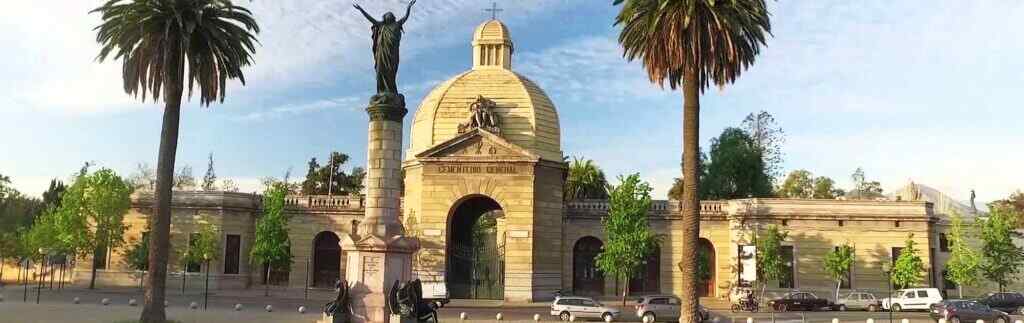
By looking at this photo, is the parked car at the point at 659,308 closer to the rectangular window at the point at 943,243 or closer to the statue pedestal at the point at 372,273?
the statue pedestal at the point at 372,273

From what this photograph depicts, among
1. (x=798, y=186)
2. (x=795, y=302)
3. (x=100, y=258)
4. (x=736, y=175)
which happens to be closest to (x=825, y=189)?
(x=798, y=186)

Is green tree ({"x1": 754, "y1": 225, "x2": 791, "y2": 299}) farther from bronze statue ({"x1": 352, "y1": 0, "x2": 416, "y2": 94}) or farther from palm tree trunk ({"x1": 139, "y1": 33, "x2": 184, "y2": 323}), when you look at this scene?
palm tree trunk ({"x1": 139, "y1": 33, "x2": 184, "y2": 323})

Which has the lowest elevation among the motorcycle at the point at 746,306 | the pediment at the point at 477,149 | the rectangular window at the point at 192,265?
the motorcycle at the point at 746,306

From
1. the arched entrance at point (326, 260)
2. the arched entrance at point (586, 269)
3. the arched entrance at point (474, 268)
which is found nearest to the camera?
the arched entrance at point (474, 268)

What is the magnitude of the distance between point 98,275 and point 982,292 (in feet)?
171

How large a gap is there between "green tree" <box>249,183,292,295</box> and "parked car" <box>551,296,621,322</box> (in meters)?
20.1

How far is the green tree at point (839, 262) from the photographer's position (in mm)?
44969

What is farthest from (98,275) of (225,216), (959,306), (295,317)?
(959,306)

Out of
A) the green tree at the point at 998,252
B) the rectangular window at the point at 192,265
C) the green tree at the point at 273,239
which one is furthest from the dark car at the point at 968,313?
the rectangular window at the point at 192,265

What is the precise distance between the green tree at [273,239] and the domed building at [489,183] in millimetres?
7252

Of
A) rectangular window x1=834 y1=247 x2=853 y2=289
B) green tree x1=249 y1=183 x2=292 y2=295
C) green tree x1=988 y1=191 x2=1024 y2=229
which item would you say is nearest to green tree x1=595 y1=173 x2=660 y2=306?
rectangular window x1=834 y1=247 x2=853 y2=289

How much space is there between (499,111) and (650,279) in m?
13.7

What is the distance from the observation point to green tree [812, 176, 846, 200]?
263 ft

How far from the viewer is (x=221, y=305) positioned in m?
35.9
